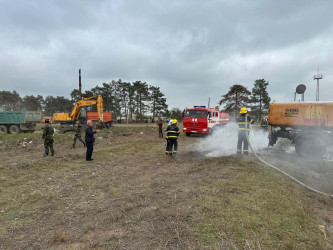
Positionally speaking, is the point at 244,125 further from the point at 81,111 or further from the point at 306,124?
the point at 81,111

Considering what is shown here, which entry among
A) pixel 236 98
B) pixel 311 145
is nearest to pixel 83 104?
pixel 311 145

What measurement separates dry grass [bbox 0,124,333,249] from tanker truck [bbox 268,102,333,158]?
411 centimetres

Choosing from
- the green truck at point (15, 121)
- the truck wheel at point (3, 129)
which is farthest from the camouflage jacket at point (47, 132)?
the truck wheel at point (3, 129)

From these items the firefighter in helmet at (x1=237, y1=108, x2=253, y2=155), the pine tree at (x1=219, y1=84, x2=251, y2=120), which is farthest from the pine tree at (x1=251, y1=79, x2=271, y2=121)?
the firefighter in helmet at (x1=237, y1=108, x2=253, y2=155)

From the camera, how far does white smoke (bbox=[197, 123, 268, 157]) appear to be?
38.0ft

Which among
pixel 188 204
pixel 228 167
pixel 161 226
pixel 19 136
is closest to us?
pixel 161 226

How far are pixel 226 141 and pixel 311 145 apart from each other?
603 cm

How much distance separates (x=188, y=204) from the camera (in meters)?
4.09

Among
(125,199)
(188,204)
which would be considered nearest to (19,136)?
(125,199)

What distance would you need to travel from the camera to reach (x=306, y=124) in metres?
9.55

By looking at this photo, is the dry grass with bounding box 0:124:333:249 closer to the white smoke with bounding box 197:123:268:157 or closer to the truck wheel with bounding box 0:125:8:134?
the white smoke with bounding box 197:123:268:157

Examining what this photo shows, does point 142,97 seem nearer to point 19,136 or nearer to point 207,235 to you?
point 19,136

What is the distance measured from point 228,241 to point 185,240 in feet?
1.92

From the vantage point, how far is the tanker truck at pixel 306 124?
29.8ft
